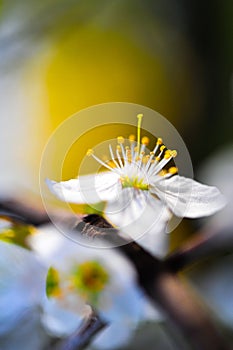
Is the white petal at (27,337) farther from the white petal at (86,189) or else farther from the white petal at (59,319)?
the white petal at (86,189)

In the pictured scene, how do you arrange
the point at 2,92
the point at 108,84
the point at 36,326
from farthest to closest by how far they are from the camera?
the point at 108,84 → the point at 2,92 → the point at 36,326

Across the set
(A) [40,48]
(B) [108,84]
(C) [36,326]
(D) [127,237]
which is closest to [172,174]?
(D) [127,237]

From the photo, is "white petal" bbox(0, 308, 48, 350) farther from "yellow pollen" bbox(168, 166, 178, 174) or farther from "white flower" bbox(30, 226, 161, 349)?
"yellow pollen" bbox(168, 166, 178, 174)

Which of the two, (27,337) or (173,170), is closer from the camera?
(173,170)

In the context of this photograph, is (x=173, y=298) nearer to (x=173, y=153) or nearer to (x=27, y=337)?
(x=173, y=153)

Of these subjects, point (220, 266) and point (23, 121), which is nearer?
point (220, 266)

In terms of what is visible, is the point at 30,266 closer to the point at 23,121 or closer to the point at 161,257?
the point at 161,257

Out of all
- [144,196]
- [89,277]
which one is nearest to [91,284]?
[89,277]

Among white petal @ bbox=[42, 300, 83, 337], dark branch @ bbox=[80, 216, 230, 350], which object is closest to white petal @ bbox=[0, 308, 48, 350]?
white petal @ bbox=[42, 300, 83, 337]
